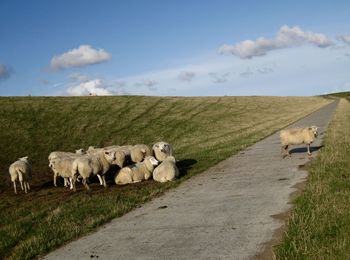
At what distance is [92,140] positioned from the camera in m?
37.1

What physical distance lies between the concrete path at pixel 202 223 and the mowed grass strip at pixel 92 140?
804 mm

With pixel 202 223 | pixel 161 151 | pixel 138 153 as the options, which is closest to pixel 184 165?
pixel 161 151

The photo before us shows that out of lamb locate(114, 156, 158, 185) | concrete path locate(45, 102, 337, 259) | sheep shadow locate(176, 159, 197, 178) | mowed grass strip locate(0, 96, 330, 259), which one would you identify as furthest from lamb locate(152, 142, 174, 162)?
concrete path locate(45, 102, 337, 259)

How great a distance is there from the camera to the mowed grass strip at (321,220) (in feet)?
24.0

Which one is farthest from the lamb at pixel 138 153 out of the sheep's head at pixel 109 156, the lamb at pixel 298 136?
the lamb at pixel 298 136

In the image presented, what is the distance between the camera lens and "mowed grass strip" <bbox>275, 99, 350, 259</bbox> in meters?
7.32

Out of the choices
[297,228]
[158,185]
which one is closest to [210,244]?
[297,228]

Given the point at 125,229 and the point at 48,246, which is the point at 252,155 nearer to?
the point at 125,229

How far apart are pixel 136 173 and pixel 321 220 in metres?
9.97

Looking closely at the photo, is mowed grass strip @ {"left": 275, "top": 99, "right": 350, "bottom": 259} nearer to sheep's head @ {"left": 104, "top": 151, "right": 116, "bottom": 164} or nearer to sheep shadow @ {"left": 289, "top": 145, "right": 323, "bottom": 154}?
sheep shadow @ {"left": 289, "top": 145, "right": 323, "bottom": 154}

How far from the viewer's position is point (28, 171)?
65.6 feet

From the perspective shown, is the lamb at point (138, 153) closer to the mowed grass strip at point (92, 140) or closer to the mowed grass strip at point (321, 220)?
the mowed grass strip at point (92, 140)

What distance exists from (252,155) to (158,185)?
23.8 feet

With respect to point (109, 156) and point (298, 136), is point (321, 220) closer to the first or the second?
point (109, 156)
